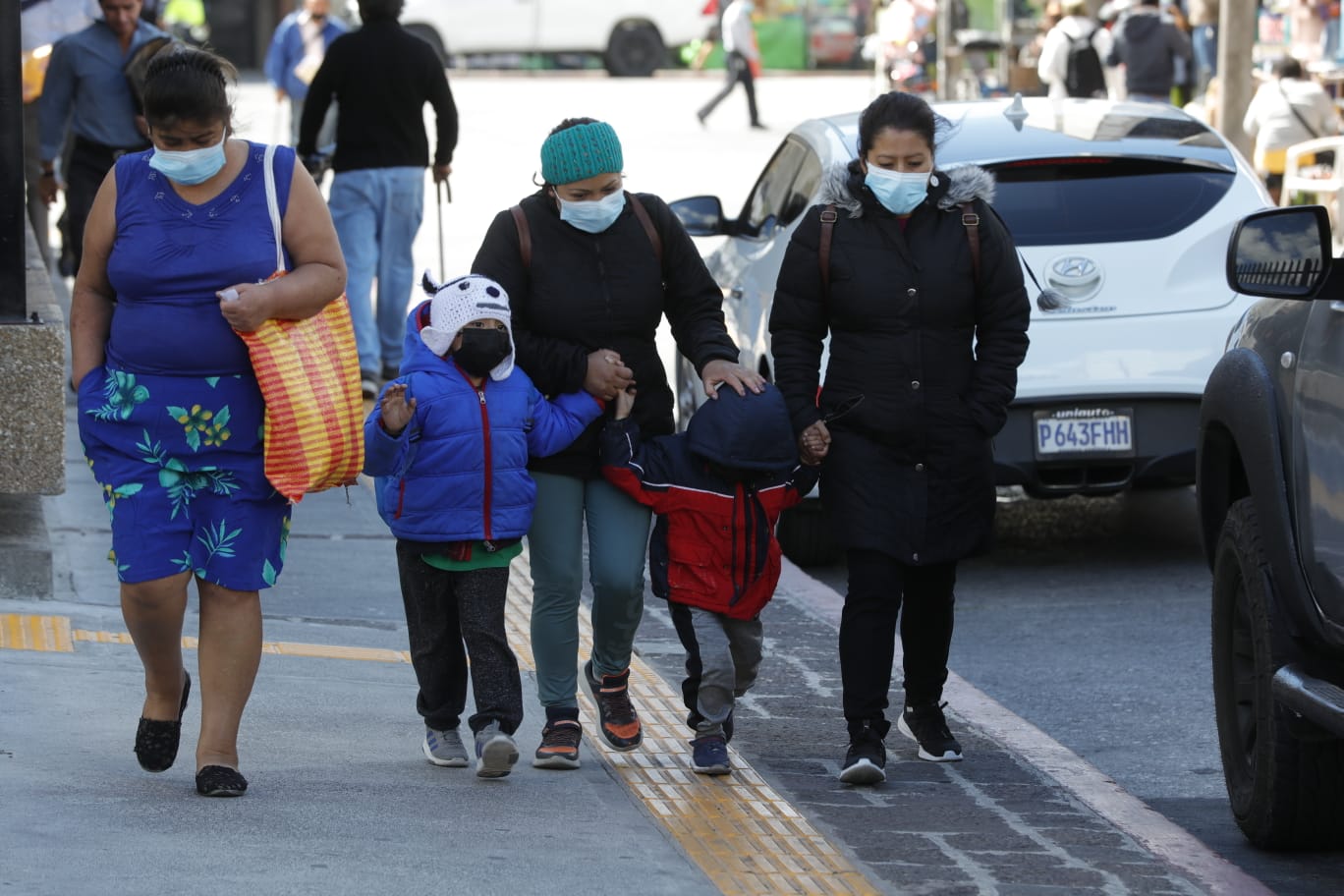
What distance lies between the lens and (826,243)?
5531 millimetres

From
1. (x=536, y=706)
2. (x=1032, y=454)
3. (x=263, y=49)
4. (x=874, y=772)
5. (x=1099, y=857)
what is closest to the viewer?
(x=1099, y=857)

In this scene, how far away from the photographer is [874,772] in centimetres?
545

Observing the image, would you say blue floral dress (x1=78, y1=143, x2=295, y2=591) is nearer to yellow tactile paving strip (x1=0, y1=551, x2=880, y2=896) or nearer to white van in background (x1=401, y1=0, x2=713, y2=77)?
yellow tactile paving strip (x1=0, y1=551, x2=880, y2=896)

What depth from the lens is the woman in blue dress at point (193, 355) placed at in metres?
4.93

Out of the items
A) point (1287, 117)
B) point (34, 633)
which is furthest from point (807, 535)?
point (1287, 117)

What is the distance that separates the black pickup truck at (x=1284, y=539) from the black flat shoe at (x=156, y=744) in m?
2.40

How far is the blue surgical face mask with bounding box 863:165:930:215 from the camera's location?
5.48m

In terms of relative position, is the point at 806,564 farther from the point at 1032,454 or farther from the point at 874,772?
the point at 874,772

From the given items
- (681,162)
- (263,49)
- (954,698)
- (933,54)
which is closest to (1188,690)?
(954,698)

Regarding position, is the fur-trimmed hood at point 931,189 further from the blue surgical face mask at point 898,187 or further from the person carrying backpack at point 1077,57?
the person carrying backpack at point 1077,57

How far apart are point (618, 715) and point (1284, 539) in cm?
166

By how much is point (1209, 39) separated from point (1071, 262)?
1737 centimetres

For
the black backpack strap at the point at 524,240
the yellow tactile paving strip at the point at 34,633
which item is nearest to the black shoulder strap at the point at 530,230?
the black backpack strap at the point at 524,240

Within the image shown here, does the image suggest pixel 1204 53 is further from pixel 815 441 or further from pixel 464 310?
pixel 464 310
